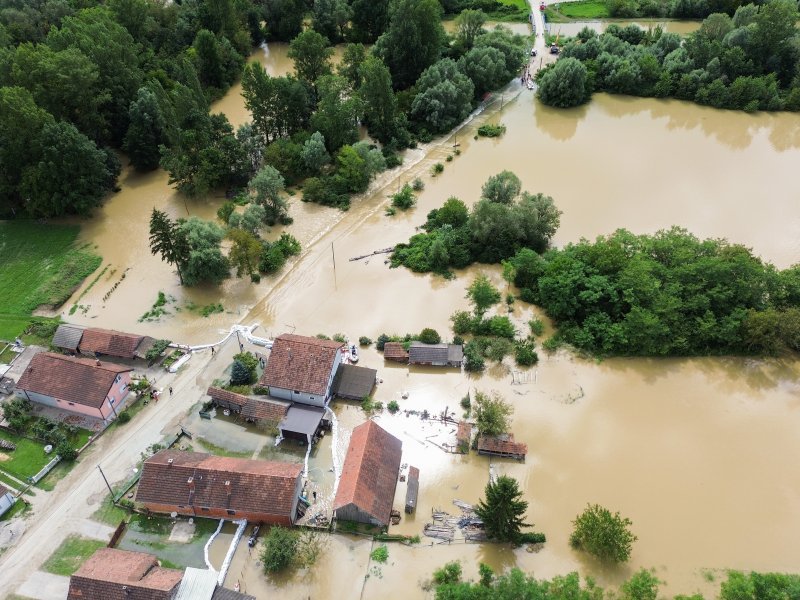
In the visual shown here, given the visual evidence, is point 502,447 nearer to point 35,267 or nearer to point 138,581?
point 138,581

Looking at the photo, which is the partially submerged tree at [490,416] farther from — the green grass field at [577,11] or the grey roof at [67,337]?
the green grass field at [577,11]

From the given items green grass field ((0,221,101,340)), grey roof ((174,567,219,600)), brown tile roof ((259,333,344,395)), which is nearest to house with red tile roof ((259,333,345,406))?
brown tile roof ((259,333,344,395))

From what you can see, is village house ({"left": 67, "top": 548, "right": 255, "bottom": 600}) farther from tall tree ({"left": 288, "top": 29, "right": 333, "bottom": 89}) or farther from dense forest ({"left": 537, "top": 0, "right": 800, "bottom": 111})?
dense forest ({"left": 537, "top": 0, "right": 800, "bottom": 111})

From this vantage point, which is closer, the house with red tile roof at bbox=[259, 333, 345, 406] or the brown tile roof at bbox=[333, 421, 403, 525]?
the brown tile roof at bbox=[333, 421, 403, 525]

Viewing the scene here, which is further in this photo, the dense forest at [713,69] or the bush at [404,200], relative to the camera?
the dense forest at [713,69]

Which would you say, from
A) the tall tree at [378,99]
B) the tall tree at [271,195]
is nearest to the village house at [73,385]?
the tall tree at [271,195]

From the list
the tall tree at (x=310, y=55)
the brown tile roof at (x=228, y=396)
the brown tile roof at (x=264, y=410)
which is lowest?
the brown tile roof at (x=264, y=410)

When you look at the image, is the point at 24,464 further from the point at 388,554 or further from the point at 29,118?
the point at 29,118
